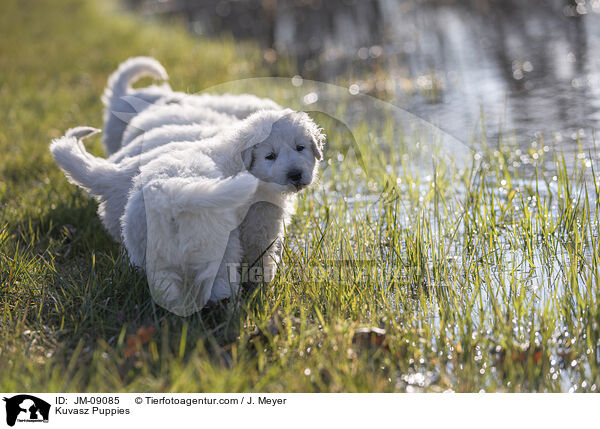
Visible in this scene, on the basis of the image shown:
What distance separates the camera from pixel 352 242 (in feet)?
14.5

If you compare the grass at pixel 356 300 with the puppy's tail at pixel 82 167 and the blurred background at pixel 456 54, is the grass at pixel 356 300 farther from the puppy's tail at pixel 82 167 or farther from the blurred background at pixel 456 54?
the blurred background at pixel 456 54

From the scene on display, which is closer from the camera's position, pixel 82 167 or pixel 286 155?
pixel 286 155

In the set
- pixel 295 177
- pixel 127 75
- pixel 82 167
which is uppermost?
pixel 127 75

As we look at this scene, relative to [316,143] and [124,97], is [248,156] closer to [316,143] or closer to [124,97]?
[316,143]

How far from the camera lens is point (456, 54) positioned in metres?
11.0

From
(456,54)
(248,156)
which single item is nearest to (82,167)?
(248,156)

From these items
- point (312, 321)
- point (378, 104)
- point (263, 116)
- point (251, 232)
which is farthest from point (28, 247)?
point (378, 104)

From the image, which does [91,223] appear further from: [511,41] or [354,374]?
[511,41]

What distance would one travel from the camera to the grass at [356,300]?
292 centimetres

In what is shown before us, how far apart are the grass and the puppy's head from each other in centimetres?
48

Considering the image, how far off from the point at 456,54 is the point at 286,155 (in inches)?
312

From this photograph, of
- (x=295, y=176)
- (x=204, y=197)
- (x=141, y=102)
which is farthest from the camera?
(x=141, y=102)
